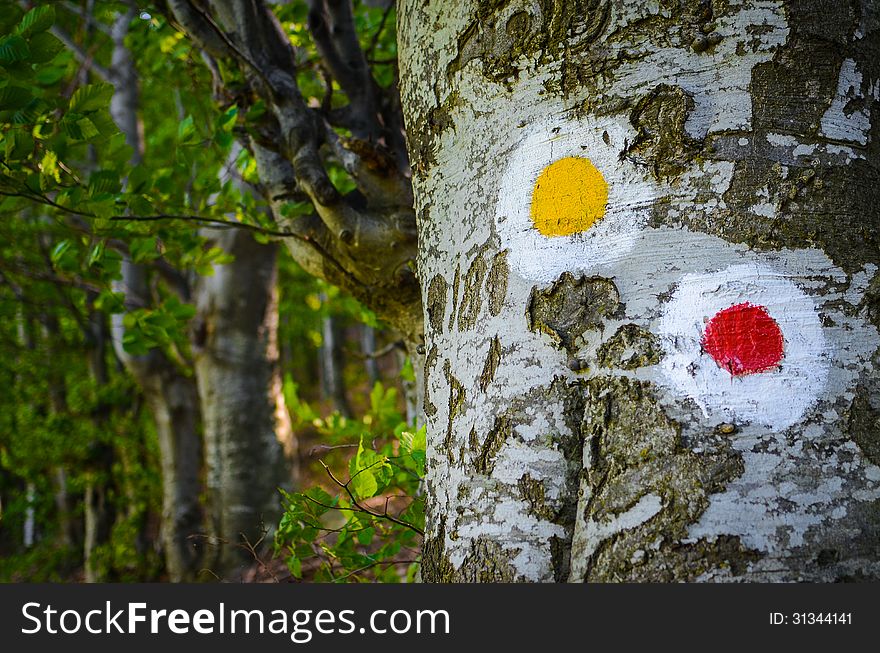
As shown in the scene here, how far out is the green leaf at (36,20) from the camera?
169cm

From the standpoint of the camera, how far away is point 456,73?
1330mm

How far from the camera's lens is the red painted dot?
1041 millimetres

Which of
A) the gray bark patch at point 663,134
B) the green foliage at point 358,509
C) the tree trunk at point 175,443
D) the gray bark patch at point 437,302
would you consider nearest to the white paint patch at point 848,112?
the gray bark patch at point 663,134

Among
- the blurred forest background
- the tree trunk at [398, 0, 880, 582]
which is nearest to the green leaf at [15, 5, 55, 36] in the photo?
the blurred forest background

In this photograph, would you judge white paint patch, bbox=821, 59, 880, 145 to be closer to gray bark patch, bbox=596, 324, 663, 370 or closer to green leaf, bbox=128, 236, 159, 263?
gray bark patch, bbox=596, 324, 663, 370

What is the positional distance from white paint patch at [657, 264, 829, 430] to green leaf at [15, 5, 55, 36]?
1.69 meters

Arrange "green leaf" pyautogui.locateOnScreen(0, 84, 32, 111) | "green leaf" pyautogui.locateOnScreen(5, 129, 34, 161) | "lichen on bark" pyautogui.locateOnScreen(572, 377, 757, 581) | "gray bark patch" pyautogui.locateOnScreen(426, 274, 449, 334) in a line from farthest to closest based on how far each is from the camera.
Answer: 1. "green leaf" pyautogui.locateOnScreen(5, 129, 34, 161)
2. "green leaf" pyautogui.locateOnScreen(0, 84, 32, 111)
3. "gray bark patch" pyautogui.locateOnScreen(426, 274, 449, 334)
4. "lichen on bark" pyautogui.locateOnScreen(572, 377, 757, 581)

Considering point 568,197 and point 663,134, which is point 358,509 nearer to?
point 568,197

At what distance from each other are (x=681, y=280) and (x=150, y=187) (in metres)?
1.84

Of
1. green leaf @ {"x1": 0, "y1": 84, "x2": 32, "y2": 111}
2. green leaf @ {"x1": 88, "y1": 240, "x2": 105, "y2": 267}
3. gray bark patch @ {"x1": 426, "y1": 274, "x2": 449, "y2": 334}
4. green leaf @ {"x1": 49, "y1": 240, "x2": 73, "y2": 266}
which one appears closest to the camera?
gray bark patch @ {"x1": 426, "y1": 274, "x2": 449, "y2": 334}

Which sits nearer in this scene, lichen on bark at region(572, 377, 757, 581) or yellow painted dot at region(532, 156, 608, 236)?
lichen on bark at region(572, 377, 757, 581)

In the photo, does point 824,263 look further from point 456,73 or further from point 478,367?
point 456,73

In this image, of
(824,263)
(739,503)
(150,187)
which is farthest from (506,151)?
(150,187)

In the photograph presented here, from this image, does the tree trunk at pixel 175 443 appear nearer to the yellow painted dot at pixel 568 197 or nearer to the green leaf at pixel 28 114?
the green leaf at pixel 28 114
